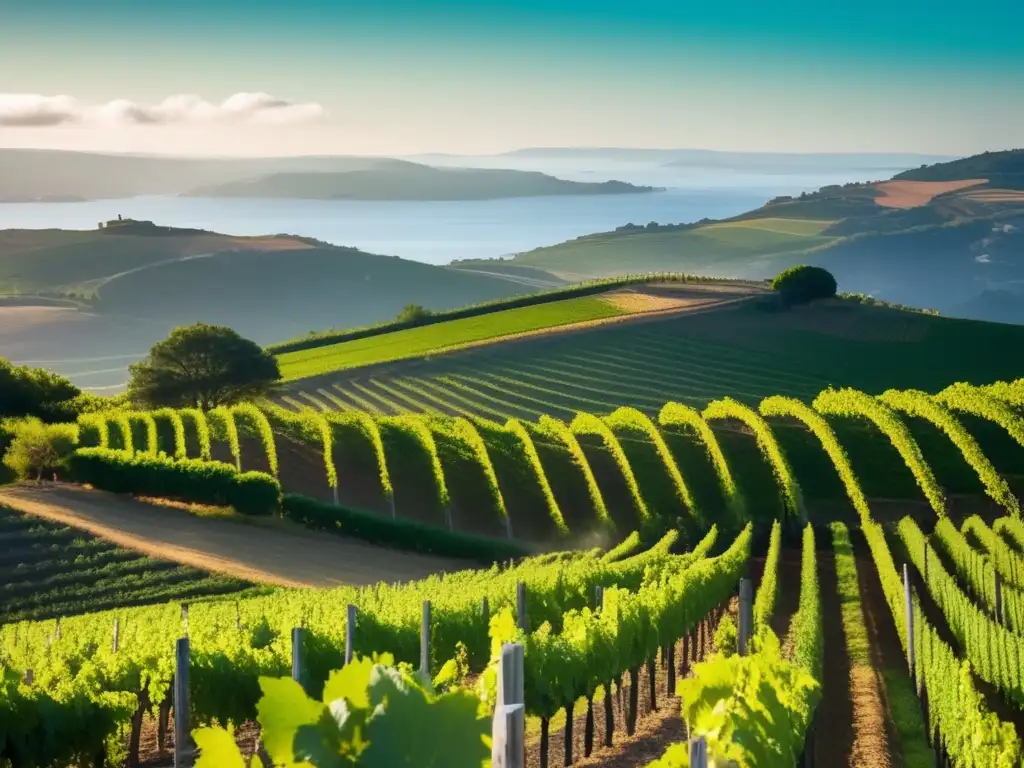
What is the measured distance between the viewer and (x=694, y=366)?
207 ft

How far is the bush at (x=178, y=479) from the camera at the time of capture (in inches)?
1575

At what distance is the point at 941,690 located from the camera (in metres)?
12.7

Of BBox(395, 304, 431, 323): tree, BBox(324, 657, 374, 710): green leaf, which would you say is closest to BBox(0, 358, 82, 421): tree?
BBox(395, 304, 431, 323): tree

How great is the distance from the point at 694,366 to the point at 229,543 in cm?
3229

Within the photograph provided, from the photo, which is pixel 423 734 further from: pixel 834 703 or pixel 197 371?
pixel 197 371

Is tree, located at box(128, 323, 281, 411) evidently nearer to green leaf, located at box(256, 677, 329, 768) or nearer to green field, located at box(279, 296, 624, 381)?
green field, located at box(279, 296, 624, 381)

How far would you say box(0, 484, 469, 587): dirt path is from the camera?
108 feet

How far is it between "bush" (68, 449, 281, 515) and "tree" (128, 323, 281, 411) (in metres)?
14.3

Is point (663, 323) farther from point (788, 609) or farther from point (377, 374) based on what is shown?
point (788, 609)

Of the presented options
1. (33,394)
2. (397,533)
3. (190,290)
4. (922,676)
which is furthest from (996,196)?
(922,676)

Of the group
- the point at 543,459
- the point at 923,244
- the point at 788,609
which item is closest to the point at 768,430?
the point at 543,459

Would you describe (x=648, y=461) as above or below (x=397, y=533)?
above

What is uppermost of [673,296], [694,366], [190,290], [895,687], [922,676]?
[673,296]

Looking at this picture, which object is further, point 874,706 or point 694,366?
point 694,366
